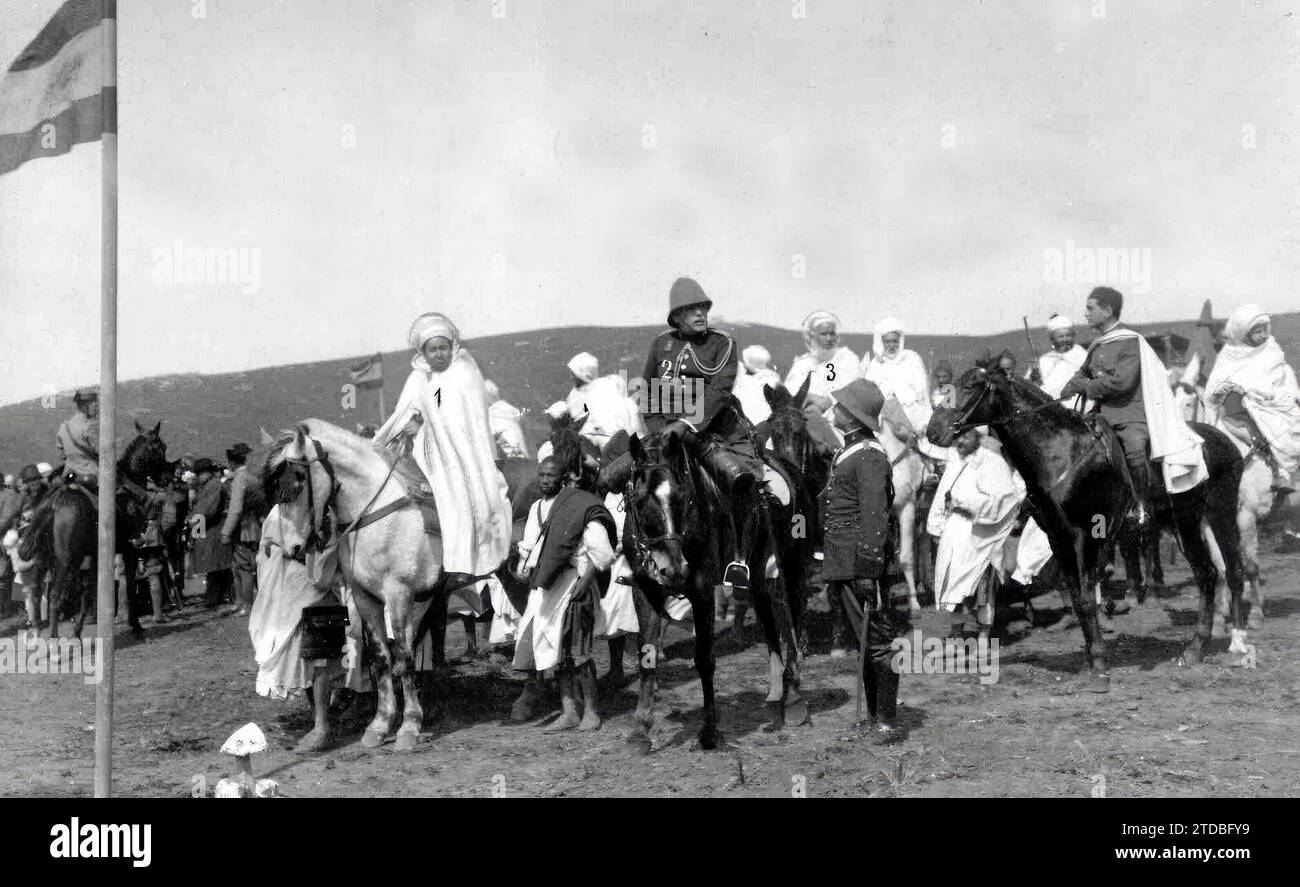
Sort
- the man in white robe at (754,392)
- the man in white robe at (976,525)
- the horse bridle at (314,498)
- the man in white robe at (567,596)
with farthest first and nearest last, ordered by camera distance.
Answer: the man in white robe at (754,392) < the man in white robe at (976,525) < the man in white robe at (567,596) < the horse bridle at (314,498)

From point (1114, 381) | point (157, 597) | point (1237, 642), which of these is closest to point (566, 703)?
point (1114, 381)

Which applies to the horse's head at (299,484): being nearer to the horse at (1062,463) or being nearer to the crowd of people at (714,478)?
the crowd of people at (714,478)

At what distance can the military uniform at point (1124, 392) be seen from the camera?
439 inches

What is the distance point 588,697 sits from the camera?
33.7ft

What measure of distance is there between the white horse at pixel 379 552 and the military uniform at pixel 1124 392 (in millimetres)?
6011

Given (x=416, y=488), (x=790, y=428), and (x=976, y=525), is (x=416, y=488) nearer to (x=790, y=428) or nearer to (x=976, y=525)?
(x=790, y=428)

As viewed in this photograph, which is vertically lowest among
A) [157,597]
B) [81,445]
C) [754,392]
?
[157,597]

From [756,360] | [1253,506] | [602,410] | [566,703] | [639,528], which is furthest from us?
[756,360]

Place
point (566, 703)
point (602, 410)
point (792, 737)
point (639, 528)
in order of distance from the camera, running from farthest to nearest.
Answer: point (602, 410) < point (566, 703) < point (792, 737) < point (639, 528)

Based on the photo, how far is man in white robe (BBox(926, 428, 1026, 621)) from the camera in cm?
1247

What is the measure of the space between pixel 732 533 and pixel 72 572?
10.3 metres

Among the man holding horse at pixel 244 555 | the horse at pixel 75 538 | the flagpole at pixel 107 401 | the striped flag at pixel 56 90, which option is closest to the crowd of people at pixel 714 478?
the flagpole at pixel 107 401

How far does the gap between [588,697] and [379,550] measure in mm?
2080
